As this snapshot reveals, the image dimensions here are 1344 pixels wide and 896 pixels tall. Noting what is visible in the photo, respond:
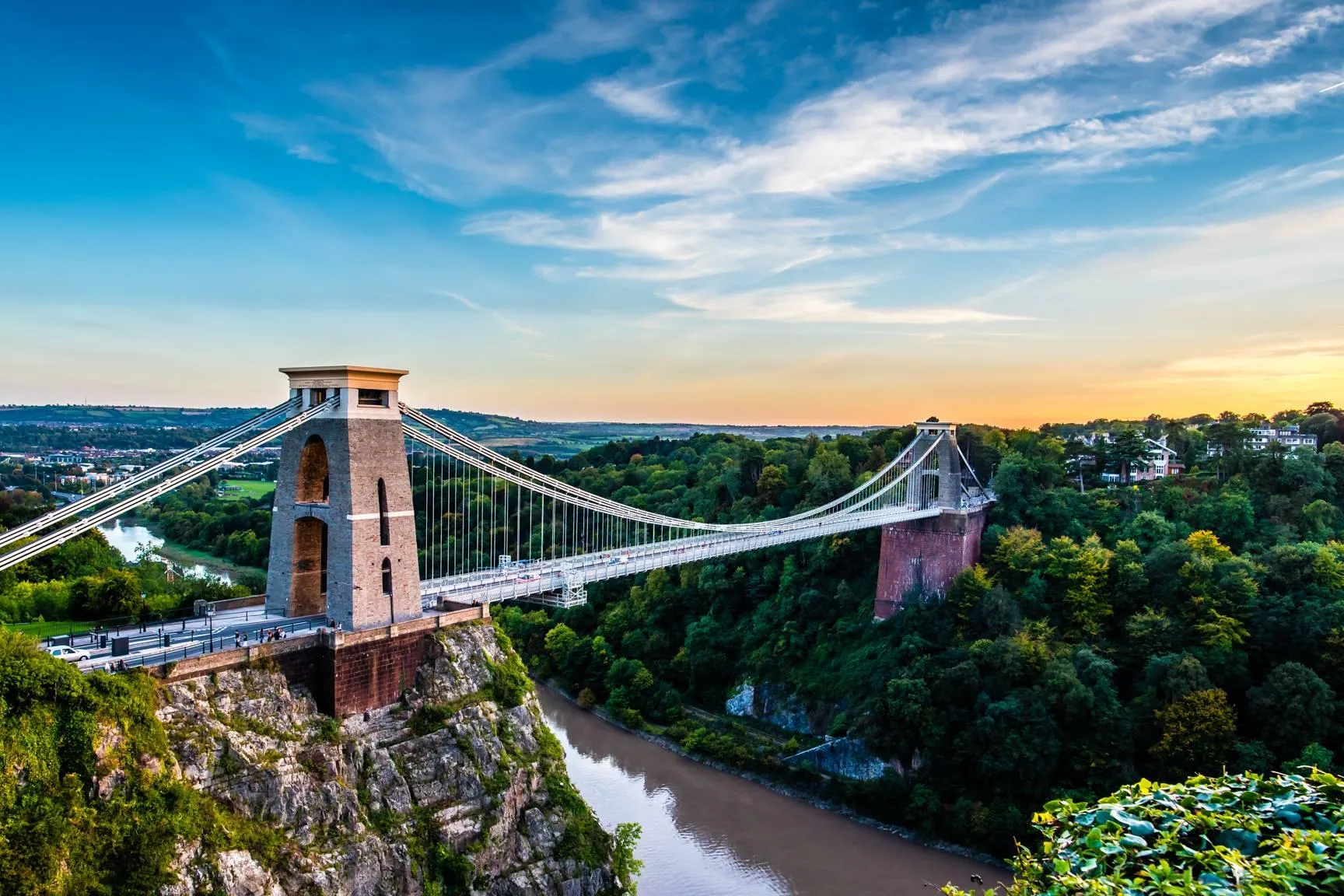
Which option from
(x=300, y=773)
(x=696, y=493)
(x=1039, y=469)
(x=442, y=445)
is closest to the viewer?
(x=300, y=773)

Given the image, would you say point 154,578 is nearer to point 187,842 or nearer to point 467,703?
point 467,703

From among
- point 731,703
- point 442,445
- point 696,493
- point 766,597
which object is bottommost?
point 731,703

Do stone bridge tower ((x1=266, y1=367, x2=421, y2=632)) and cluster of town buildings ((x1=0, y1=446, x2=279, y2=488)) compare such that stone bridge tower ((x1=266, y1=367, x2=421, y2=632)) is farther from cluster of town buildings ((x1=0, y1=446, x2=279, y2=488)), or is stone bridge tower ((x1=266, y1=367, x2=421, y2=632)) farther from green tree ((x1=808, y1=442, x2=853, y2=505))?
cluster of town buildings ((x1=0, y1=446, x2=279, y2=488))

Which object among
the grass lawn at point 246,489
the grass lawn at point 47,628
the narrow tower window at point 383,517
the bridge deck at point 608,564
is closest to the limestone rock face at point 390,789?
the bridge deck at point 608,564

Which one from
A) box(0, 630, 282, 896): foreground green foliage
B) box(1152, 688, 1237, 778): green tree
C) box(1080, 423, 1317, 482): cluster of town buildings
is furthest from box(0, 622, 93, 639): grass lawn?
box(1080, 423, 1317, 482): cluster of town buildings

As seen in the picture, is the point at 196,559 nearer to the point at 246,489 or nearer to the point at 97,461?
the point at 246,489

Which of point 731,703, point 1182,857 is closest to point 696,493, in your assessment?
point 731,703

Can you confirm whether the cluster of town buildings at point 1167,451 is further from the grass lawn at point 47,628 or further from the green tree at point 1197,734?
the grass lawn at point 47,628
